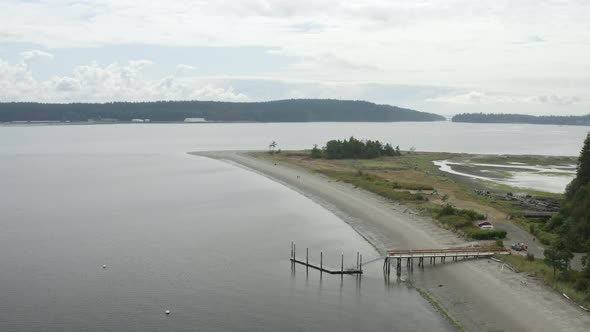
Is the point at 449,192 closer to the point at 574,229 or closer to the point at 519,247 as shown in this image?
the point at 574,229

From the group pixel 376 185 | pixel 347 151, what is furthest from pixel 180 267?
pixel 347 151

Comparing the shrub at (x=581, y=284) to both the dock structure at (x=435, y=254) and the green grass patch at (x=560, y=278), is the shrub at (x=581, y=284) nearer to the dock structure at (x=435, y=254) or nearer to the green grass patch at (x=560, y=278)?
the green grass patch at (x=560, y=278)

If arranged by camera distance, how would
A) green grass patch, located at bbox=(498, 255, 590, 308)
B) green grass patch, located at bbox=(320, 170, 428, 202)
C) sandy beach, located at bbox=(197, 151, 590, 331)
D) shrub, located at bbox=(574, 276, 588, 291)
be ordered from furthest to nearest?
green grass patch, located at bbox=(320, 170, 428, 202), shrub, located at bbox=(574, 276, 588, 291), green grass patch, located at bbox=(498, 255, 590, 308), sandy beach, located at bbox=(197, 151, 590, 331)

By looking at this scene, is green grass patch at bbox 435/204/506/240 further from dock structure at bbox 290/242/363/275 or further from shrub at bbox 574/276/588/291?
shrub at bbox 574/276/588/291

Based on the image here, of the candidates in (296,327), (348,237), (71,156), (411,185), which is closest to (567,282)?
(296,327)

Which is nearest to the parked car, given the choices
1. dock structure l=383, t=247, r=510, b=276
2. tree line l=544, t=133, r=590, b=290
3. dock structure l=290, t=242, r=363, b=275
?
dock structure l=383, t=247, r=510, b=276

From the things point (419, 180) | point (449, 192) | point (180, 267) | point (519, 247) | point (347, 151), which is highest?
point (347, 151)
